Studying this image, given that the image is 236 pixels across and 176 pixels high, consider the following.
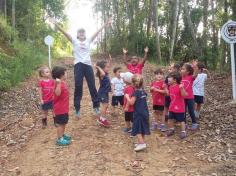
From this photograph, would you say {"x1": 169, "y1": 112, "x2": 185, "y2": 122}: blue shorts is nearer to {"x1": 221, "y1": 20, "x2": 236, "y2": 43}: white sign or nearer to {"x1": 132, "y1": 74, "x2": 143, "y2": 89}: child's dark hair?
{"x1": 132, "y1": 74, "x2": 143, "y2": 89}: child's dark hair

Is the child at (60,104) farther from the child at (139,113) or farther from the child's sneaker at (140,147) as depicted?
the child's sneaker at (140,147)

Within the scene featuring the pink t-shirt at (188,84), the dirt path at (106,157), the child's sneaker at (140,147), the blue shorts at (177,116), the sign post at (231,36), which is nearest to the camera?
the dirt path at (106,157)

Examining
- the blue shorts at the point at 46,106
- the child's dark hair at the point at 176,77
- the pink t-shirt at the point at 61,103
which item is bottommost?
the blue shorts at the point at 46,106

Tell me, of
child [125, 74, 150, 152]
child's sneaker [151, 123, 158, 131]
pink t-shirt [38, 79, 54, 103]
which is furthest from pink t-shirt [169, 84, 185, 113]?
pink t-shirt [38, 79, 54, 103]

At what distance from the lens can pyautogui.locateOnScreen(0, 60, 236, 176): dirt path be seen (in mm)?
6812

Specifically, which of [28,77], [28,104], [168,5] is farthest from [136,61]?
[168,5]

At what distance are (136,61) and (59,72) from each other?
289 cm

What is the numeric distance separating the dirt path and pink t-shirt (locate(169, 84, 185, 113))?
57cm

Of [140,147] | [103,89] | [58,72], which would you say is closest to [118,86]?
[103,89]

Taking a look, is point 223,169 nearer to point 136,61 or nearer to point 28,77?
point 136,61

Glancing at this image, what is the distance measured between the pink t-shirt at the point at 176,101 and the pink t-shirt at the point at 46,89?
8.30 ft

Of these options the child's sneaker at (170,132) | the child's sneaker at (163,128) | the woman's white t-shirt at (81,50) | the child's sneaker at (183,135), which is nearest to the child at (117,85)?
the woman's white t-shirt at (81,50)

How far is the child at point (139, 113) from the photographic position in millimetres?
7645

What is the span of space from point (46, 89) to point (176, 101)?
2737 mm
